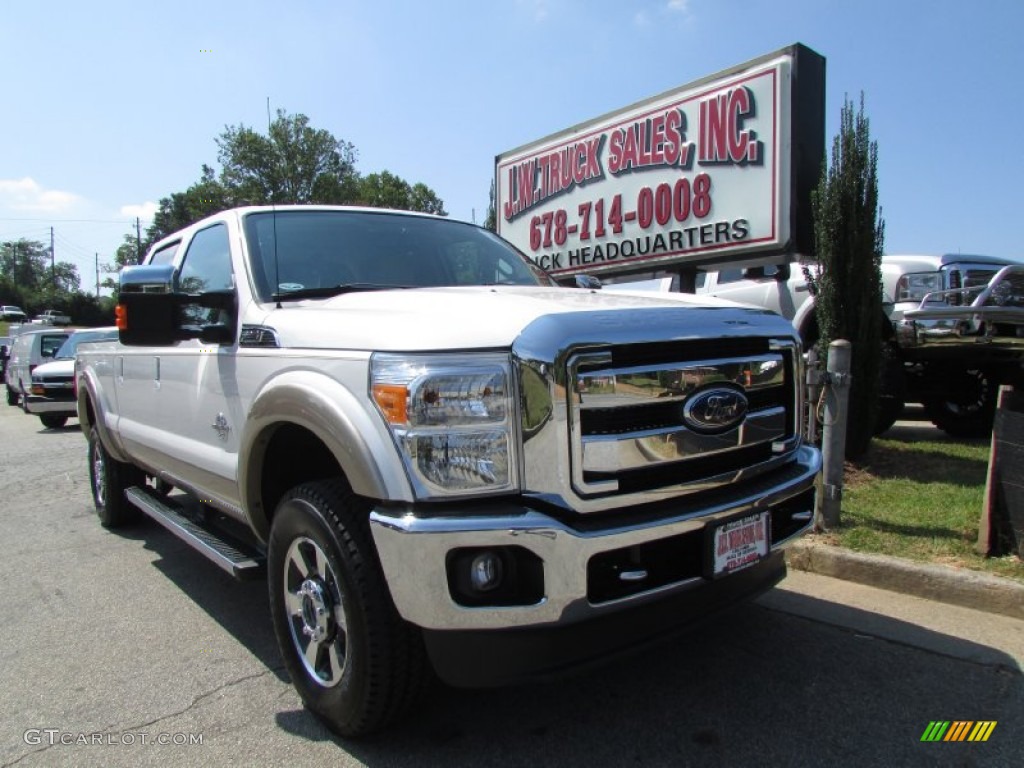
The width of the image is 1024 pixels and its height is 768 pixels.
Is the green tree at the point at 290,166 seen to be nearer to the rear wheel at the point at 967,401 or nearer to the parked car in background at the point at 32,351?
the parked car in background at the point at 32,351

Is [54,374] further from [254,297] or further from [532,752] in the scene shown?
[532,752]

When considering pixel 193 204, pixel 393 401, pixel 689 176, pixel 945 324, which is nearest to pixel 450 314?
pixel 393 401

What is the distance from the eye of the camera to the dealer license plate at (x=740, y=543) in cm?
246

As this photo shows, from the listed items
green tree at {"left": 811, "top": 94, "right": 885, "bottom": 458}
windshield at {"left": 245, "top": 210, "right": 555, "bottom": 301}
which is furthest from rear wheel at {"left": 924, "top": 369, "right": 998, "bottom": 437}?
windshield at {"left": 245, "top": 210, "right": 555, "bottom": 301}

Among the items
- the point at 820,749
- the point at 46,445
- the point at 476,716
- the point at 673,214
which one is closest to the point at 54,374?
the point at 46,445

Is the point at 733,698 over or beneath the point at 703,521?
beneath

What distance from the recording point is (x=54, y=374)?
13.0 m

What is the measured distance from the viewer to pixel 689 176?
6.65 m

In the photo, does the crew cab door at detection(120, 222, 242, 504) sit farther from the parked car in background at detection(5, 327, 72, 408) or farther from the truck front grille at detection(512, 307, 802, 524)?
the parked car in background at detection(5, 327, 72, 408)

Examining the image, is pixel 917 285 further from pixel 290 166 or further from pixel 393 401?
pixel 290 166

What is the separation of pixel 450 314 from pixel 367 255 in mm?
1317

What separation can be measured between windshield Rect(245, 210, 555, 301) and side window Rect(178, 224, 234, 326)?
25cm

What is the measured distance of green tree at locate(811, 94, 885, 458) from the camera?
18.7 ft

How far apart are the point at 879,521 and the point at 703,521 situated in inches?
108
